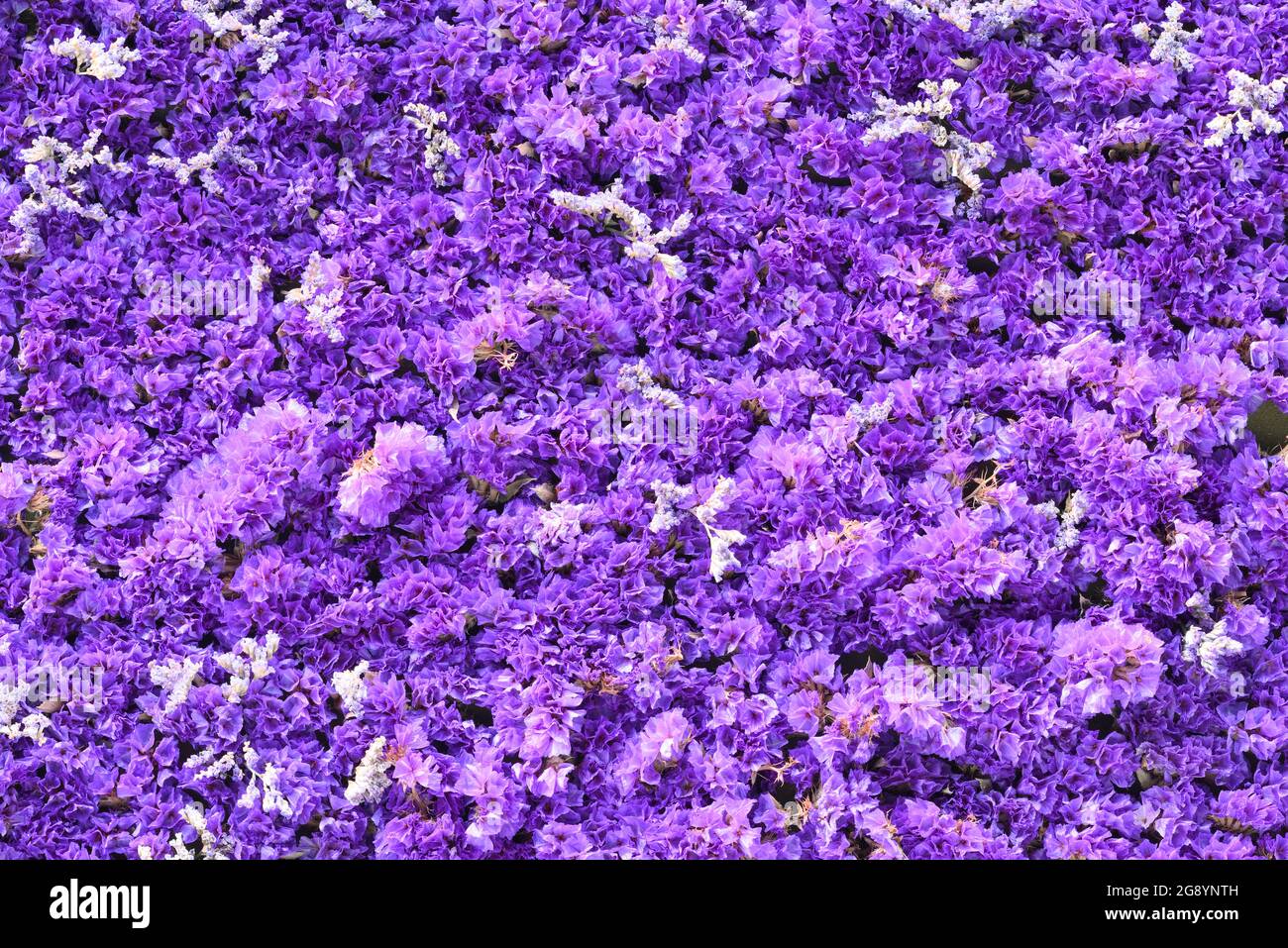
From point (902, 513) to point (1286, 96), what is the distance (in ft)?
4.04

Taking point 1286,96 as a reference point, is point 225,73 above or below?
below

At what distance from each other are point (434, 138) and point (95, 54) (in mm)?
722

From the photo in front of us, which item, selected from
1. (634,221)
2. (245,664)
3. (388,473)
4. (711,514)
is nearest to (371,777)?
(245,664)

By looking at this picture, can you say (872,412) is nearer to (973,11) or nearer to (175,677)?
(973,11)

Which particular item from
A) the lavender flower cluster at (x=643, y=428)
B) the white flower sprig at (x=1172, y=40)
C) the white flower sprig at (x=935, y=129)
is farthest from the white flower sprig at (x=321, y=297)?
the white flower sprig at (x=1172, y=40)

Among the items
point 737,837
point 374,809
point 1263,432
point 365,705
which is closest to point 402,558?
point 365,705

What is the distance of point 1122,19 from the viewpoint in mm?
2104

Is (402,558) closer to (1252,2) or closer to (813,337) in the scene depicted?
(813,337)

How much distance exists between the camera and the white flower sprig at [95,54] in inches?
79.0

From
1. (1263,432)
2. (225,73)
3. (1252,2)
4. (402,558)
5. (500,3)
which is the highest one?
(1252,2)

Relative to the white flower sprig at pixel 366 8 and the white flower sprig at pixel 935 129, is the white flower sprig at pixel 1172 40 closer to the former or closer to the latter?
the white flower sprig at pixel 935 129

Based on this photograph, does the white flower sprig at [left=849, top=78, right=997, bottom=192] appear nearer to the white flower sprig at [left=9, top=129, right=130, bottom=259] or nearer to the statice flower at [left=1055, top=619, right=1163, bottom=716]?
the statice flower at [left=1055, top=619, right=1163, bottom=716]

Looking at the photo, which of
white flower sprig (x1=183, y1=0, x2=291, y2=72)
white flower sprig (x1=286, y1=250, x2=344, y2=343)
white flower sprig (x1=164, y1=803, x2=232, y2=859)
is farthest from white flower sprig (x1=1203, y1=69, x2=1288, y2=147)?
white flower sprig (x1=164, y1=803, x2=232, y2=859)

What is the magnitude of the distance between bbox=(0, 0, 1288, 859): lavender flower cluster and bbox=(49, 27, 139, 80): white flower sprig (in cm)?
1
